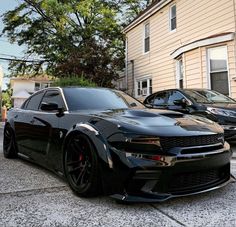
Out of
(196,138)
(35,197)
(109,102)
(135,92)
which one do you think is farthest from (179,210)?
(135,92)

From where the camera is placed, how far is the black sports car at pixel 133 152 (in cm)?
307

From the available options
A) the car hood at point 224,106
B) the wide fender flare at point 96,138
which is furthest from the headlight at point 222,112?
the wide fender flare at point 96,138

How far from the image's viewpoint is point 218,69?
428 inches

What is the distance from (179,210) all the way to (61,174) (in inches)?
64.7

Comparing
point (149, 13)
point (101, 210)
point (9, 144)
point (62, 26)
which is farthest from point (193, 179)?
point (62, 26)

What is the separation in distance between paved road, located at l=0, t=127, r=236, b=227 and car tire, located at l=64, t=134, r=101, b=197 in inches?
5.1

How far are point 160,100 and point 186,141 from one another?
5.55 m

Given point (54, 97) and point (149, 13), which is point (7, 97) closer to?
point (149, 13)

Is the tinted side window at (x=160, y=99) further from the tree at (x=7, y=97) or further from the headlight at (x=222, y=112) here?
the tree at (x=7, y=97)

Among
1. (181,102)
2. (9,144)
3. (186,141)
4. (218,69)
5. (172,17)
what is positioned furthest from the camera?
(172,17)

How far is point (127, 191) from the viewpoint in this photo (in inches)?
121

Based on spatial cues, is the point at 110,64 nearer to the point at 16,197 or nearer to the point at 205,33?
the point at 205,33

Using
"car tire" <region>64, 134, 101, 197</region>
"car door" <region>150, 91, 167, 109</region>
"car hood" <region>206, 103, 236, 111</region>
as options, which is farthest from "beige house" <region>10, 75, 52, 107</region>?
"car tire" <region>64, 134, 101, 197</region>

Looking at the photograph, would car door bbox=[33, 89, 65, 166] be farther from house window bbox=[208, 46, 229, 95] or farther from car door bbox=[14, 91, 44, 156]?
house window bbox=[208, 46, 229, 95]
